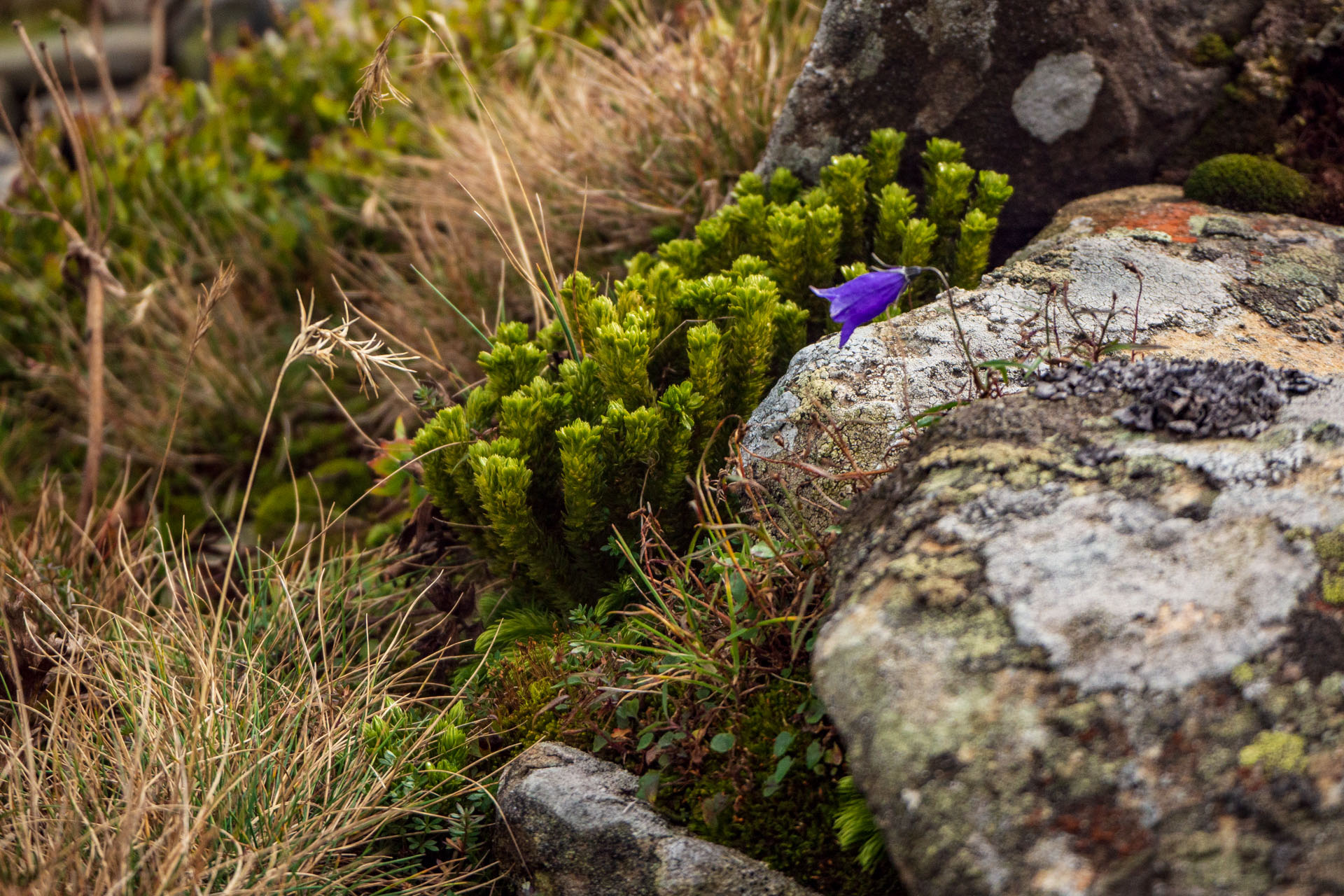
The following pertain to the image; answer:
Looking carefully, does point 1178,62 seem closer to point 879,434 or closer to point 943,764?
point 879,434

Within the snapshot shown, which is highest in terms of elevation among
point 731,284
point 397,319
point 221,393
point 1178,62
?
point 1178,62

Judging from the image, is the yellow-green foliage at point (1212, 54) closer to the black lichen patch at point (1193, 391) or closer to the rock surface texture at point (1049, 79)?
the rock surface texture at point (1049, 79)

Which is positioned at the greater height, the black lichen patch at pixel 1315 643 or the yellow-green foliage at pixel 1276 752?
the black lichen patch at pixel 1315 643

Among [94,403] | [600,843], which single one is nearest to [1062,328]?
[600,843]

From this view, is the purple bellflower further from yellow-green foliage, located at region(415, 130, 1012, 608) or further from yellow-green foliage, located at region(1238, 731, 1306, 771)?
yellow-green foliage, located at region(1238, 731, 1306, 771)

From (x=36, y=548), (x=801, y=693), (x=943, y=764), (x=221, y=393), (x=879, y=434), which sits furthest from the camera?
(x=221, y=393)

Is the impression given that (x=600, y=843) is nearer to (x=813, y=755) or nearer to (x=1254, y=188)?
(x=813, y=755)

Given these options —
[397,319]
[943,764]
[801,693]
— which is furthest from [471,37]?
[943,764]

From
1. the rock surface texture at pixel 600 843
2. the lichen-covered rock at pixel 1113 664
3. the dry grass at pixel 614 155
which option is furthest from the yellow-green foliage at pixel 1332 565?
the dry grass at pixel 614 155
